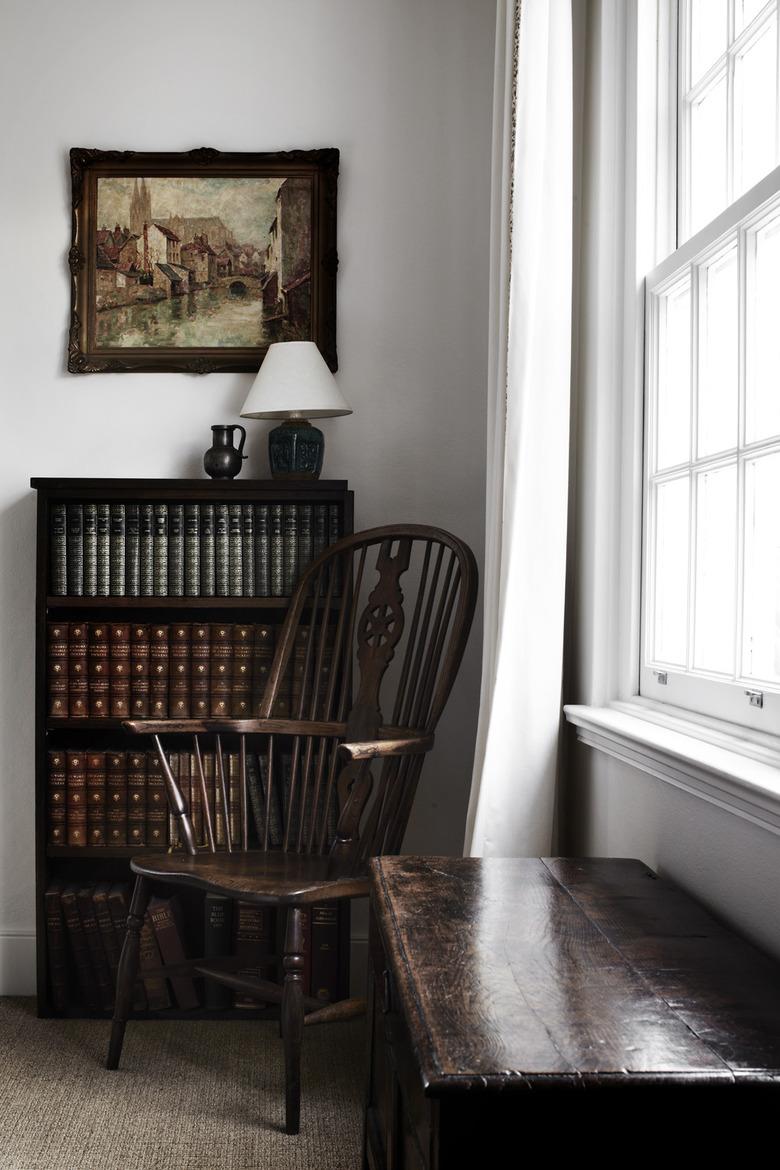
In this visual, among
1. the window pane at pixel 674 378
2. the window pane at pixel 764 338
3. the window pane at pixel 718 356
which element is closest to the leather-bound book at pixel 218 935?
the window pane at pixel 674 378

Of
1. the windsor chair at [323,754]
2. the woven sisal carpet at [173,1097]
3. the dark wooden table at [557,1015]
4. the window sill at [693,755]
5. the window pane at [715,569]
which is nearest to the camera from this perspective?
the dark wooden table at [557,1015]

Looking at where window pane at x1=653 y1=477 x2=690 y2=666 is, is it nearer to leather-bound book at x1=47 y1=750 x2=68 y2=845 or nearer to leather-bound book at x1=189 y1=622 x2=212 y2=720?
leather-bound book at x1=189 y1=622 x2=212 y2=720

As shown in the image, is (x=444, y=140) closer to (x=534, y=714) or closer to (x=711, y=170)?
(x=711, y=170)

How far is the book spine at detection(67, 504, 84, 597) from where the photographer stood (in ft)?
8.74

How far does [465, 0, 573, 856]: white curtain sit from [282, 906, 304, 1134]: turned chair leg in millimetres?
421

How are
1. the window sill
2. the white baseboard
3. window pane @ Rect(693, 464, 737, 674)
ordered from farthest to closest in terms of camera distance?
the white baseboard, window pane @ Rect(693, 464, 737, 674), the window sill

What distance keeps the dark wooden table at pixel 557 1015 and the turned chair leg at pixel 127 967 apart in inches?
38.8

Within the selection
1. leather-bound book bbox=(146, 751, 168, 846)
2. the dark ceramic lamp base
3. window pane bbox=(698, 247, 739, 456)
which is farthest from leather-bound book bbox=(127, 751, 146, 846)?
window pane bbox=(698, 247, 739, 456)

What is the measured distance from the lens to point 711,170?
183 cm

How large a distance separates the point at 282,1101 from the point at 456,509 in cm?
157

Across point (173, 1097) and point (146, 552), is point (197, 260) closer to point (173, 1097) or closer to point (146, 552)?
point (146, 552)

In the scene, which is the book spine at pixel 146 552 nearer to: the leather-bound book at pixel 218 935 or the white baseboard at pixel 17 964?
the leather-bound book at pixel 218 935

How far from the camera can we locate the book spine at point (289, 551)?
2.68 meters

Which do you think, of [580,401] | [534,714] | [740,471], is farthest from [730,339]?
[534,714]
